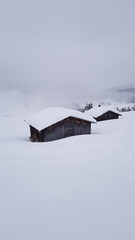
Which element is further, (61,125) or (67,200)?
(61,125)

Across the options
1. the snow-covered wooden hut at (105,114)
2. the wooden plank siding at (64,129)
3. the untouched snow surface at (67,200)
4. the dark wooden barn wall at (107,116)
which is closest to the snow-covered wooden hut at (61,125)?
the wooden plank siding at (64,129)

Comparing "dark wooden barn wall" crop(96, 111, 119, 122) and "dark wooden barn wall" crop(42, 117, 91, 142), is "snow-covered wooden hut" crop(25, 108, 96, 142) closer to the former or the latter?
"dark wooden barn wall" crop(42, 117, 91, 142)

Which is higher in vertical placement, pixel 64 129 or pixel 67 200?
pixel 64 129

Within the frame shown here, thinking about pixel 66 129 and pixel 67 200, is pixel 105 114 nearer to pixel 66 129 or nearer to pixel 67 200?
pixel 66 129

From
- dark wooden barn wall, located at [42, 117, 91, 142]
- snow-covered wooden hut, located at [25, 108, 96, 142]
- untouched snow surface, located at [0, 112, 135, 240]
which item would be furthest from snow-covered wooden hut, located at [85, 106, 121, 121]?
untouched snow surface, located at [0, 112, 135, 240]

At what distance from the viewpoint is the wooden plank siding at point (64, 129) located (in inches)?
613

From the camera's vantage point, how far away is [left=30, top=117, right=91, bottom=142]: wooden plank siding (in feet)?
51.1

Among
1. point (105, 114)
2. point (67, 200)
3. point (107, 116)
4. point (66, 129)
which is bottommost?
point (67, 200)

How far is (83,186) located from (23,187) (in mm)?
1758

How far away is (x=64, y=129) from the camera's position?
16359 mm

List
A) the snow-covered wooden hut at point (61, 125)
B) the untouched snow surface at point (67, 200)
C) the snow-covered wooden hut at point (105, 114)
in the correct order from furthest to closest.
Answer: the snow-covered wooden hut at point (105, 114) → the snow-covered wooden hut at point (61, 125) → the untouched snow surface at point (67, 200)

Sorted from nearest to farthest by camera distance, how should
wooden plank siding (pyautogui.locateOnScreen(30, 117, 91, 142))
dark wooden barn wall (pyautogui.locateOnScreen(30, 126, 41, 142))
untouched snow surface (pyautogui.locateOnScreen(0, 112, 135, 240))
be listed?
untouched snow surface (pyautogui.locateOnScreen(0, 112, 135, 240))
wooden plank siding (pyautogui.locateOnScreen(30, 117, 91, 142))
dark wooden barn wall (pyautogui.locateOnScreen(30, 126, 41, 142))

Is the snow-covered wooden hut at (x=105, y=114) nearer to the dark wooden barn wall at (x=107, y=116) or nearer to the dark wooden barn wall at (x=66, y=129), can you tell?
the dark wooden barn wall at (x=107, y=116)

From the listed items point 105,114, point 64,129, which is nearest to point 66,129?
point 64,129
